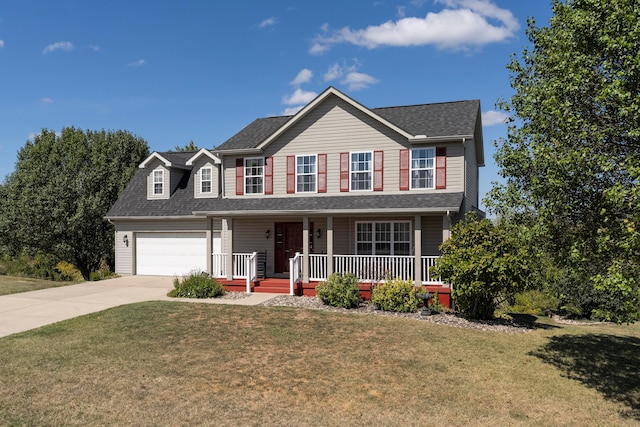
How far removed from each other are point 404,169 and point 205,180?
10.0 metres

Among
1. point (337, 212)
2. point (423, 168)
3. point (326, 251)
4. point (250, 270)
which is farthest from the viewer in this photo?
point (326, 251)

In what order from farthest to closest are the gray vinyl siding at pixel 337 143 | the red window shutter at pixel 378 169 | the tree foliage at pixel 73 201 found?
the tree foliage at pixel 73 201
the red window shutter at pixel 378 169
the gray vinyl siding at pixel 337 143

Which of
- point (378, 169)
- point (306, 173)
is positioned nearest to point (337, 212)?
point (378, 169)

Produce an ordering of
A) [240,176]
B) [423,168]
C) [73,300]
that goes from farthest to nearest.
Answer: [240,176] < [423,168] < [73,300]

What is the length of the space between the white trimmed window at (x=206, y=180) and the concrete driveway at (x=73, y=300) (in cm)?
477

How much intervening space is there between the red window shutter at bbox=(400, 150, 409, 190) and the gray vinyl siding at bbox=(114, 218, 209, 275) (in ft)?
35.2

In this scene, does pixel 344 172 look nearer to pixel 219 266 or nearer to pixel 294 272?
pixel 294 272

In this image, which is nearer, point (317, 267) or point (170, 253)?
point (317, 267)

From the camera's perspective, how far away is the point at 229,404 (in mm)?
7426

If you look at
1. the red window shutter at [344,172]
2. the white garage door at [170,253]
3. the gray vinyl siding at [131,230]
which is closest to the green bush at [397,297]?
the red window shutter at [344,172]

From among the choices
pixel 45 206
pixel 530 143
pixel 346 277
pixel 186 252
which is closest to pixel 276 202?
pixel 346 277

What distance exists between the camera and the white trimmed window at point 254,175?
65.0 ft

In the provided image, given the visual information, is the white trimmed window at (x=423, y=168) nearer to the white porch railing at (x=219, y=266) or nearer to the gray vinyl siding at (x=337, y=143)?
the gray vinyl siding at (x=337, y=143)

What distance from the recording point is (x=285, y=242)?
803 inches
